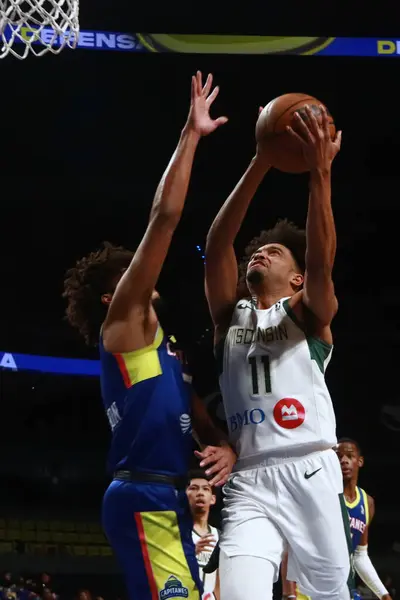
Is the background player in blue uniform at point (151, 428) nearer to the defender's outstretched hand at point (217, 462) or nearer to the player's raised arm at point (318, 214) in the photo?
the defender's outstretched hand at point (217, 462)

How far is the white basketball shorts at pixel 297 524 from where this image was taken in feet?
10.4

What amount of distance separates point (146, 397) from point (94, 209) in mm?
10253

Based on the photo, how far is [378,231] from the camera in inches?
516

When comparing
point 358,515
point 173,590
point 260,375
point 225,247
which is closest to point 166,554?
point 173,590

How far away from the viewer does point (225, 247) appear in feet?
12.0

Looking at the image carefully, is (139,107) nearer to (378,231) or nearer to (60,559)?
(378,231)

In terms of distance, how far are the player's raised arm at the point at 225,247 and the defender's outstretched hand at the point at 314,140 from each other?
1.08 feet

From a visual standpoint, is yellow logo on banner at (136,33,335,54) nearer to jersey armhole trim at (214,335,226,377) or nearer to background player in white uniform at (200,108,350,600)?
background player in white uniform at (200,108,350,600)

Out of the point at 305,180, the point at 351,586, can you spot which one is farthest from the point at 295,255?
the point at 305,180

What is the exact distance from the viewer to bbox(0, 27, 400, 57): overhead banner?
7.71 meters

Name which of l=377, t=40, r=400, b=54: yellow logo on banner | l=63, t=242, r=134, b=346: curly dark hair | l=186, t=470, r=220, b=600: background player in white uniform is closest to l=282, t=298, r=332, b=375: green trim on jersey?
l=63, t=242, r=134, b=346: curly dark hair

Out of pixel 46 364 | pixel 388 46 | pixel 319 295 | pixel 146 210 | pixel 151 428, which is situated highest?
pixel 146 210

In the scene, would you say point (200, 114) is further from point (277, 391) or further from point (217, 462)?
point (217, 462)

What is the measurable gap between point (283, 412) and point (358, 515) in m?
3.37
